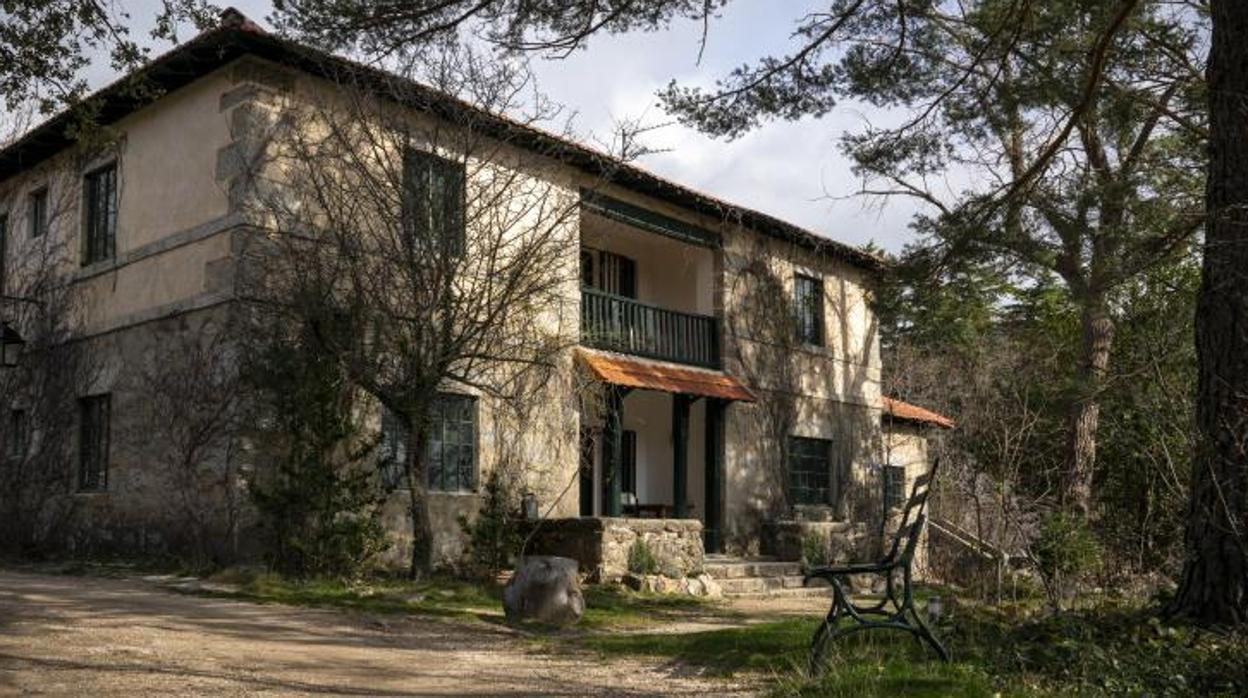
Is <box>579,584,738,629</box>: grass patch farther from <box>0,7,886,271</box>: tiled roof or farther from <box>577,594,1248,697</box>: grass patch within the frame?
<box>0,7,886,271</box>: tiled roof

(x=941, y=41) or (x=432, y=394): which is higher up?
(x=941, y=41)

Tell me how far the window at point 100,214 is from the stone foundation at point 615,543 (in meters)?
6.56

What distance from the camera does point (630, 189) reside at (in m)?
17.1

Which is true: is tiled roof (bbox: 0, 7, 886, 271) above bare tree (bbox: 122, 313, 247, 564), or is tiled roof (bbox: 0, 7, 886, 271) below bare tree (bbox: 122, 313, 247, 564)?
above

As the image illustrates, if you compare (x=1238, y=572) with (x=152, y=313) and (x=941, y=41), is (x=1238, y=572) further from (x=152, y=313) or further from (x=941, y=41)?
(x=152, y=313)

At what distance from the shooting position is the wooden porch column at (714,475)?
18250 millimetres

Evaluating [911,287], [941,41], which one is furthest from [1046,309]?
[941,41]

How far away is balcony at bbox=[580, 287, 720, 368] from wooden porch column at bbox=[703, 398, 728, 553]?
745mm

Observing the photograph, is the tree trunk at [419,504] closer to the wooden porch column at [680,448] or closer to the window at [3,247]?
the wooden porch column at [680,448]

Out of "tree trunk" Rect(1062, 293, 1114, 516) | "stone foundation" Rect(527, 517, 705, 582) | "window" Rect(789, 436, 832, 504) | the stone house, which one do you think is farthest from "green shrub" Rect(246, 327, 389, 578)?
"tree trunk" Rect(1062, 293, 1114, 516)

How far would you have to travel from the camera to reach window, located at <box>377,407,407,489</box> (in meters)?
13.5

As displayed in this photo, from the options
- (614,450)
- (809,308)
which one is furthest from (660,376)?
(809,308)

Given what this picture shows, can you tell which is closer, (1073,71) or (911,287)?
(1073,71)

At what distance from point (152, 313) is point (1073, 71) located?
10215 millimetres
